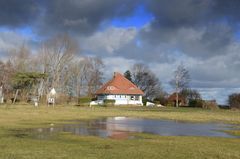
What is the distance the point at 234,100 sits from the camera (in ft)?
283

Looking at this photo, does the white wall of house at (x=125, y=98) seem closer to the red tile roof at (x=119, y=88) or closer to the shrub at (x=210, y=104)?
the red tile roof at (x=119, y=88)

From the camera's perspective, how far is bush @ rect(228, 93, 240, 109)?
84.3m

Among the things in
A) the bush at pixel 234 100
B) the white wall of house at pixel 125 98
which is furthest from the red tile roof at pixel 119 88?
the bush at pixel 234 100

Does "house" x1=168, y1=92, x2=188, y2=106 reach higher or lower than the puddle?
higher

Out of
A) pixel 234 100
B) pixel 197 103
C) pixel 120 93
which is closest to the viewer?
pixel 234 100

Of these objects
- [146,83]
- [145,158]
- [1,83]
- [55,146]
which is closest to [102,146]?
[55,146]

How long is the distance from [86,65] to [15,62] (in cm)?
3363

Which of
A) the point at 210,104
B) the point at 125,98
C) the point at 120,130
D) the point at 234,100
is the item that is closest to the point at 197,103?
the point at 210,104

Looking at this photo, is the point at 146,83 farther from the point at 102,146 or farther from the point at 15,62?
the point at 102,146

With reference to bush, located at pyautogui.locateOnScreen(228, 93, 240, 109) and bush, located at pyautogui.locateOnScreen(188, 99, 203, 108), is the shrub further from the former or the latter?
bush, located at pyautogui.locateOnScreen(228, 93, 240, 109)

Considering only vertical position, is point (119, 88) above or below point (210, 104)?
above

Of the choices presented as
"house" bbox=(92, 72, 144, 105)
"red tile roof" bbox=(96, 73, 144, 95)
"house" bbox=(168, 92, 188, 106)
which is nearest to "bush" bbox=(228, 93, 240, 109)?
"house" bbox=(168, 92, 188, 106)

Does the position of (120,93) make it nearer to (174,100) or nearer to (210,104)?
(174,100)

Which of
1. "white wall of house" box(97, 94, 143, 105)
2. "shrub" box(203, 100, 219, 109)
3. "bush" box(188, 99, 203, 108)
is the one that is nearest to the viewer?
"shrub" box(203, 100, 219, 109)
